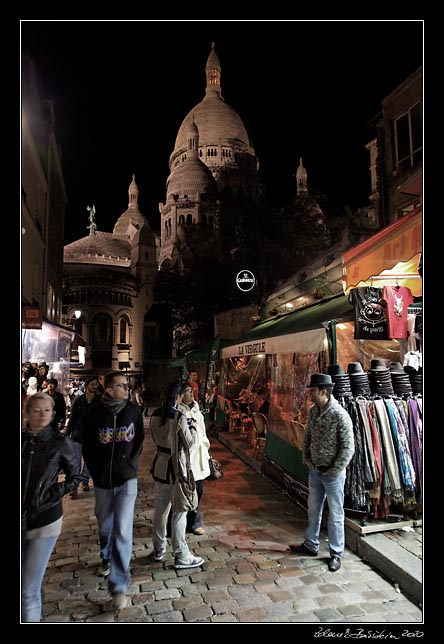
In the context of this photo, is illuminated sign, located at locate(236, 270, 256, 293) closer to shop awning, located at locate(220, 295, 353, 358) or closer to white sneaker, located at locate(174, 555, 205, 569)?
shop awning, located at locate(220, 295, 353, 358)

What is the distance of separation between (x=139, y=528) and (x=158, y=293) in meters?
41.0

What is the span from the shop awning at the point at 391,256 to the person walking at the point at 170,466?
121 inches

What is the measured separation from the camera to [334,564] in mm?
4109

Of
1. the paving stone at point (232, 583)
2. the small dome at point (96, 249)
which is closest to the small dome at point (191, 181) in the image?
the small dome at point (96, 249)

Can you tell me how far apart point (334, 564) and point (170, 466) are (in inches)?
79.9

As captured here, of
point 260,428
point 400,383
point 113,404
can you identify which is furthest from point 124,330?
point 113,404

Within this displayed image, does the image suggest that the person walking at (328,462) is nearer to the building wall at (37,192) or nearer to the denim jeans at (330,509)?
the denim jeans at (330,509)

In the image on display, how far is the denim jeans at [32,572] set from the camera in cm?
283

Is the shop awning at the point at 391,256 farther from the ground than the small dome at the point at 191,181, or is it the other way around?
the small dome at the point at 191,181

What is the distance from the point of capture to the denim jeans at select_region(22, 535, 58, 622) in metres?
2.83

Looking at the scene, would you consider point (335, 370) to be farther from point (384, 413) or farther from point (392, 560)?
point (392, 560)

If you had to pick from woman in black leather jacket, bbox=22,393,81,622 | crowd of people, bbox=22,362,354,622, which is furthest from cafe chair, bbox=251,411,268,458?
woman in black leather jacket, bbox=22,393,81,622

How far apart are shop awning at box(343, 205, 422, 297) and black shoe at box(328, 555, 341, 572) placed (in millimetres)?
3415

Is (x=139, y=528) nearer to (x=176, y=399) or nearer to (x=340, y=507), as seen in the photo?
(x=176, y=399)
